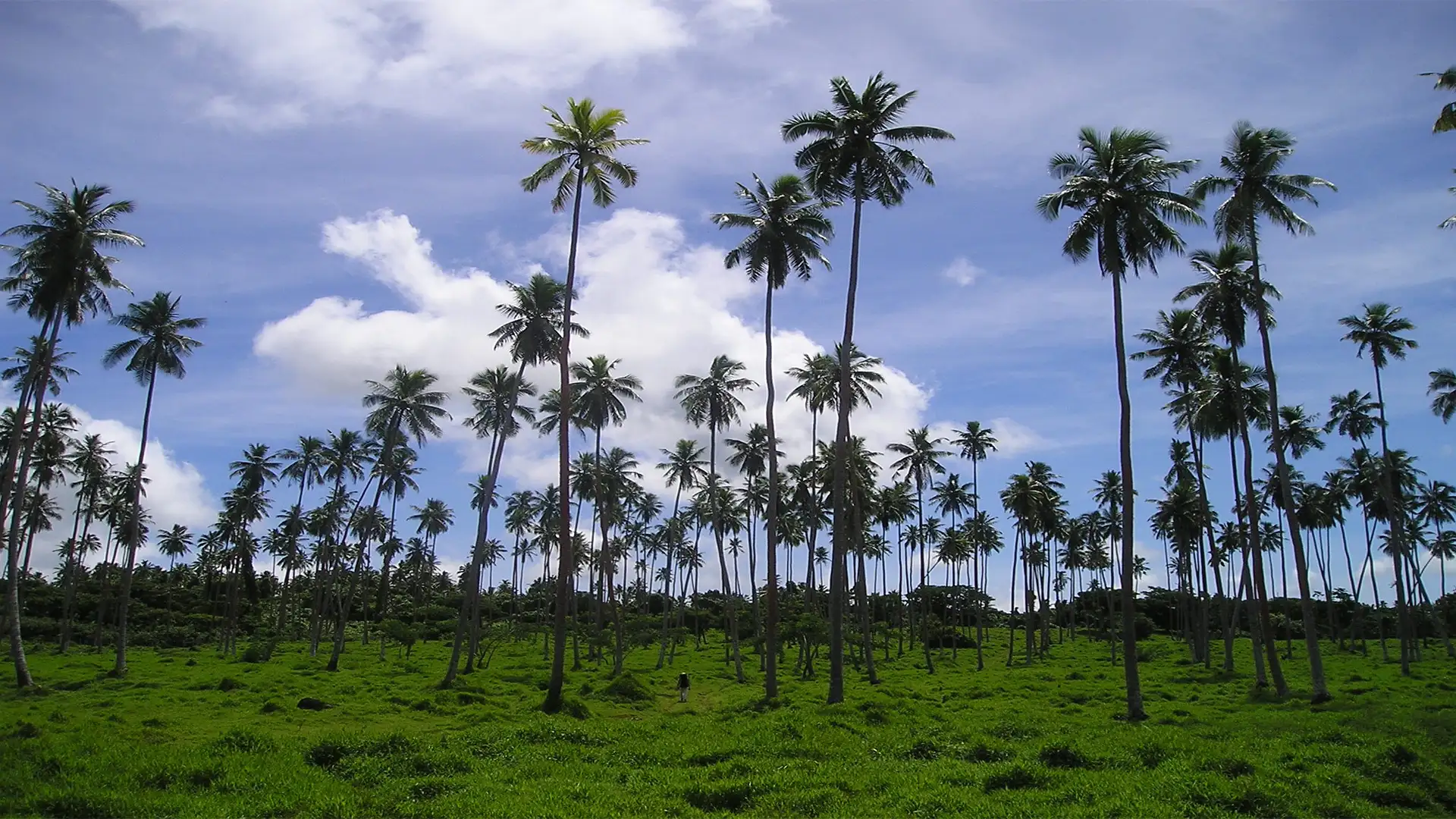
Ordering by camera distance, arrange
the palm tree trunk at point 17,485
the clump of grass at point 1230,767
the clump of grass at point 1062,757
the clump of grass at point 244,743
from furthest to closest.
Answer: the palm tree trunk at point 17,485 → the clump of grass at point 244,743 → the clump of grass at point 1062,757 → the clump of grass at point 1230,767

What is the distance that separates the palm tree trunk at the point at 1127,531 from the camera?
87.8 feet

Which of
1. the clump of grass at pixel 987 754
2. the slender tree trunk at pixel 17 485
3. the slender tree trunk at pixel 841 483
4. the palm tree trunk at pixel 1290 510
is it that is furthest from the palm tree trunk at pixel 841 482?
the slender tree trunk at pixel 17 485

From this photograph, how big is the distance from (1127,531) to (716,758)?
1654 cm

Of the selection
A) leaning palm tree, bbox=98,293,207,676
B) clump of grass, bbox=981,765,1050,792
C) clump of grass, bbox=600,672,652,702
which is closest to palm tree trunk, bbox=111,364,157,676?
leaning palm tree, bbox=98,293,207,676

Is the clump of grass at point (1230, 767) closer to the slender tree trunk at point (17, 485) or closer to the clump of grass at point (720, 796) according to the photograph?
the clump of grass at point (720, 796)

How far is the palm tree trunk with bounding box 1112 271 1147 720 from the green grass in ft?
3.99

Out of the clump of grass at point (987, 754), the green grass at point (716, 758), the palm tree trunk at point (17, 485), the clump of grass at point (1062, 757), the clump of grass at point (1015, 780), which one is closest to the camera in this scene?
the green grass at point (716, 758)

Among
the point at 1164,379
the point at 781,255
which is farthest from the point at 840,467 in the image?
the point at 1164,379

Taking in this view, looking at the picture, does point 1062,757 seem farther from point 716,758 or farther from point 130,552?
point 130,552

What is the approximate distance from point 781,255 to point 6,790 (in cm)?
2857

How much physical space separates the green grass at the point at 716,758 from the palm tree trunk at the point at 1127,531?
1.22 meters

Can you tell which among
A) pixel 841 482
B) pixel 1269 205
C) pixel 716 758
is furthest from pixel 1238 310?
pixel 716 758

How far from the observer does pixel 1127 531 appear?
27.9m

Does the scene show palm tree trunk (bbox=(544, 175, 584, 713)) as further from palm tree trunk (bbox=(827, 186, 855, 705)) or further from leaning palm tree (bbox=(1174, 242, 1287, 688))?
leaning palm tree (bbox=(1174, 242, 1287, 688))
